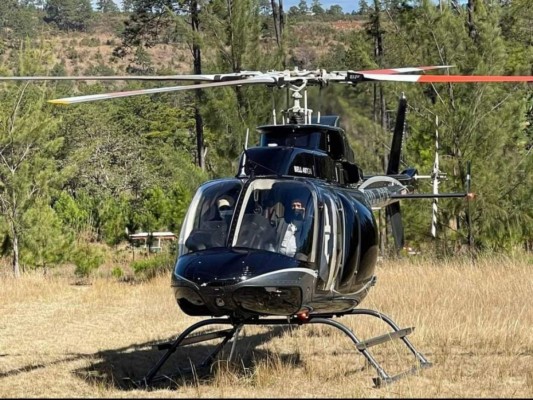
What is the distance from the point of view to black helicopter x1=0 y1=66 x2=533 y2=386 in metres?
6.43

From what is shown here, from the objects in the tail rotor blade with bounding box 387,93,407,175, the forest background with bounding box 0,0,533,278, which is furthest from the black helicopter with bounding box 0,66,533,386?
the forest background with bounding box 0,0,533,278

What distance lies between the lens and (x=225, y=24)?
17.8 m

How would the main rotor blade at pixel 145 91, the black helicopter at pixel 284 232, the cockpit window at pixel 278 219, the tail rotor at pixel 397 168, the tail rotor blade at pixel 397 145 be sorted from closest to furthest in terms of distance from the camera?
the black helicopter at pixel 284 232, the main rotor blade at pixel 145 91, the cockpit window at pixel 278 219, the tail rotor at pixel 397 168, the tail rotor blade at pixel 397 145

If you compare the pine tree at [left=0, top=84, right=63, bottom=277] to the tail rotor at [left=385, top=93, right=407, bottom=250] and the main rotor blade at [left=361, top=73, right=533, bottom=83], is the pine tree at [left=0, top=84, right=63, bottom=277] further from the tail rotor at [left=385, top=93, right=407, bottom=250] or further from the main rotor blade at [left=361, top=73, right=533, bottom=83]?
the main rotor blade at [left=361, top=73, right=533, bottom=83]

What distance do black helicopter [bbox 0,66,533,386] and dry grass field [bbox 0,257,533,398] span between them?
1.44 feet

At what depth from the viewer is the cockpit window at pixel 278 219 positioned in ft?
22.1

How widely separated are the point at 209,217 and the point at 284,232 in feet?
2.27

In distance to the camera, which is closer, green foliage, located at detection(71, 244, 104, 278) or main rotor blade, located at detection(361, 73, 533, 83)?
main rotor blade, located at detection(361, 73, 533, 83)

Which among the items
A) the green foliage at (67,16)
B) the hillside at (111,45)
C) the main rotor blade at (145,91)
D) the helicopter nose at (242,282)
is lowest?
the helicopter nose at (242,282)

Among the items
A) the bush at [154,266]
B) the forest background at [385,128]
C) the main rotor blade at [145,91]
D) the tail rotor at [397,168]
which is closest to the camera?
the main rotor blade at [145,91]

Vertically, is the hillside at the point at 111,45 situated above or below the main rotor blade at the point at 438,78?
above

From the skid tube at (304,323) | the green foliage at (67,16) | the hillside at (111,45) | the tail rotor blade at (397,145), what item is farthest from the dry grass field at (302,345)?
the green foliage at (67,16)

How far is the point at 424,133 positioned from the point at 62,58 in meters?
87.0

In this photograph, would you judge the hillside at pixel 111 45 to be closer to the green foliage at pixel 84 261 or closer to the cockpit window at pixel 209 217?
the green foliage at pixel 84 261
